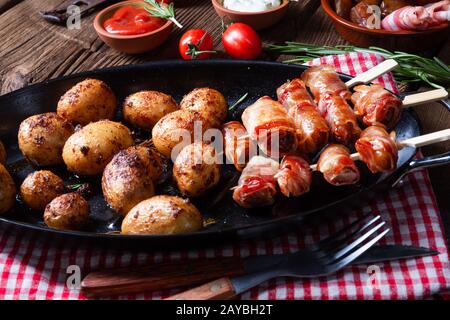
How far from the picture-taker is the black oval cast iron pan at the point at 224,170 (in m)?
1.83

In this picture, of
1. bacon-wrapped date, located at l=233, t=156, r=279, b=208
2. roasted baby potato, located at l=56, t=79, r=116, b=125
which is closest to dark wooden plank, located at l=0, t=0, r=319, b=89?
roasted baby potato, located at l=56, t=79, r=116, b=125

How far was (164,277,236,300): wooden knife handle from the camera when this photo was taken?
5.76ft

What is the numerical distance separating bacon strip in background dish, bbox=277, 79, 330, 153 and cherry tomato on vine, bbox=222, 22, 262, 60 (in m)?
0.96

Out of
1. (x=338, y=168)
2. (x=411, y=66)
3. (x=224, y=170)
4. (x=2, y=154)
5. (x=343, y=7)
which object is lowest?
(x=411, y=66)

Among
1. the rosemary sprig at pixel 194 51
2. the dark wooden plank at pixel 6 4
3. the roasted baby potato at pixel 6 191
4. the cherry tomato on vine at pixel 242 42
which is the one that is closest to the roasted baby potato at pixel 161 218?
the roasted baby potato at pixel 6 191

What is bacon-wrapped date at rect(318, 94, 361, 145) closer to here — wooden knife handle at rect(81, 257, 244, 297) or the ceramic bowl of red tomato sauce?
wooden knife handle at rect(81, 257, 244, 297)

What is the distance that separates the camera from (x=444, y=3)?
306 centimetres

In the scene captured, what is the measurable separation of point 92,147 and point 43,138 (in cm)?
23

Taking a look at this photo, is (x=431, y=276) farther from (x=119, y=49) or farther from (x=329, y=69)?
(x=119, y=49)

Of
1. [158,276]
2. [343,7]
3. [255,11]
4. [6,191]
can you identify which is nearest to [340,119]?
[158,276]

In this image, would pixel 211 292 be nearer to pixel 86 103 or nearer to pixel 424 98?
pixel 86 103

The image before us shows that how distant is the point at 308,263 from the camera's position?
1.86m

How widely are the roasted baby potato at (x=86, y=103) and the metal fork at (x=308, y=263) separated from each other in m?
0.97

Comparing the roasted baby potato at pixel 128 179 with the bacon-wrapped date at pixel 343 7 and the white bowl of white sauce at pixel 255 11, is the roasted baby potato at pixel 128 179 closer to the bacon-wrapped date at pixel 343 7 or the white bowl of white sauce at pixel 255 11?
the white bowl of white sauce at pixel 255 11
